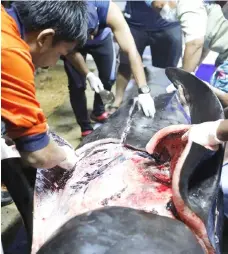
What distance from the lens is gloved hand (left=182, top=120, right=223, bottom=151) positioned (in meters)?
1.78

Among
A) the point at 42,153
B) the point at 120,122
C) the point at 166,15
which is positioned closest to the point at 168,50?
the point at 166,15

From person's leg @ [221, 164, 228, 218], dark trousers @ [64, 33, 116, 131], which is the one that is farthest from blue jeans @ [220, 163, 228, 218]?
dark trousers @ [64, 33, 116, 131]

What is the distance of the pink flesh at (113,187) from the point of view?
5.77ft

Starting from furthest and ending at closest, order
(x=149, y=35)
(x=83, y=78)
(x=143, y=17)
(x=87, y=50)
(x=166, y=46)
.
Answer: (x=166, y=46) < (x=149, y=35) < (x=143, y=17) < (x=87, y=50) < (x=83, y=78)

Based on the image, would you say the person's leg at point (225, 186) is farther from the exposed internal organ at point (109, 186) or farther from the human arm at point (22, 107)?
the human arm at point (22, 107)

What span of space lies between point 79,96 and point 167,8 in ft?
3.53

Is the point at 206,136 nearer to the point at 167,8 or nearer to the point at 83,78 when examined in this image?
the point at 167,8

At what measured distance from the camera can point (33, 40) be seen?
1.85m

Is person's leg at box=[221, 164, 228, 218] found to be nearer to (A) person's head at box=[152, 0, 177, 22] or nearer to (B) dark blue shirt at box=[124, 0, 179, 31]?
(A) person's head at box=[152, 0, 177, 22]

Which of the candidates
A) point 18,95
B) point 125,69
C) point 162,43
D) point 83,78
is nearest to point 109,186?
point 18,95

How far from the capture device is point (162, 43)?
4.62 meters

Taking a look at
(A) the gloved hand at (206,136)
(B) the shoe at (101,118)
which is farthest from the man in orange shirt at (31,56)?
(B) the shoe at (101,118)

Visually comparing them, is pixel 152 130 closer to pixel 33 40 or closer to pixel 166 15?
pixel 33 40

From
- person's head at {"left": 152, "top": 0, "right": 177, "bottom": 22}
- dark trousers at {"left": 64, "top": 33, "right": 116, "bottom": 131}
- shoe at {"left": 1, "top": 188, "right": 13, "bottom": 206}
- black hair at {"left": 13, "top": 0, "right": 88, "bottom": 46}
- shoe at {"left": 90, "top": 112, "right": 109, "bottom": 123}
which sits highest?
black hair at {"left": 13, "top": 0, "right": 88, "bottom": 46}
